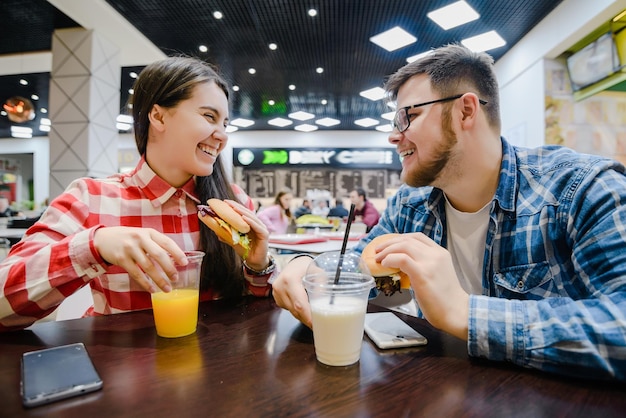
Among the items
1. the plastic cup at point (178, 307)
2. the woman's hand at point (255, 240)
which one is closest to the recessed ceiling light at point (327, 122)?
the woman's hand at point (255, 240)

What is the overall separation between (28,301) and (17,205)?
16.1m

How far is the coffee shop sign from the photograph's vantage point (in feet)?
44.0

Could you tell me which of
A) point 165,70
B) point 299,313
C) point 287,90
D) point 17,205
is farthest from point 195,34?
point 17,205

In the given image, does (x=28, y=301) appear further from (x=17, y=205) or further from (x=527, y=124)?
(x=17, y=205)

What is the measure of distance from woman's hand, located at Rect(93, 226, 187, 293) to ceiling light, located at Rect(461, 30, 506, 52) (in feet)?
20.8

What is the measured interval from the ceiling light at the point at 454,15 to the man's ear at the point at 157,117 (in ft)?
16.8

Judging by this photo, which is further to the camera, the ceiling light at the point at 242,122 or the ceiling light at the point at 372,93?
the ceiling light at the point at 242,122

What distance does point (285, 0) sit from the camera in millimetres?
4949

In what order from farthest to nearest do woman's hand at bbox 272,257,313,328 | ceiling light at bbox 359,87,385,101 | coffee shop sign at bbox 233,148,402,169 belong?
coffee shop sign at bbox 233,148,402,169 → ceiling light at bbox 359,87,385,101 → woman's hand at bbox 272,257,313,328

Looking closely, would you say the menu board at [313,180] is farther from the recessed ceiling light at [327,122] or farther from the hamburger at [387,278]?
the hamburger at [387,278]

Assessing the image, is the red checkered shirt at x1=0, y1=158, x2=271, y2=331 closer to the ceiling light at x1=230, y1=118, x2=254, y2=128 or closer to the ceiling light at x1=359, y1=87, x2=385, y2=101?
the ceiling light at x1=359, y1=87, x2=385, y2=101

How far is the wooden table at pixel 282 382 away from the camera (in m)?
0.57

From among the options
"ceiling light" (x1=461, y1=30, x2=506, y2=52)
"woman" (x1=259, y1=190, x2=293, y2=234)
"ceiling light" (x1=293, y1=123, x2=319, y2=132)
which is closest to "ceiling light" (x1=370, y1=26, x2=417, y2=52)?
"ceiling light" (x1=461, y1=30, x2=506, y2=52)

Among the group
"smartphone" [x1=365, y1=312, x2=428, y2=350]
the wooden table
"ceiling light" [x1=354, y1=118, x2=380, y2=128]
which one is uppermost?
"ceiling light" [x1=354, y1=118, x2=380, y2=128]
